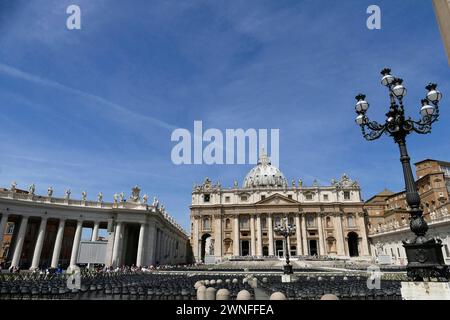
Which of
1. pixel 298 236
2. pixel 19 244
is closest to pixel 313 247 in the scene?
pixel 298 236

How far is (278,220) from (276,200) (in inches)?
216

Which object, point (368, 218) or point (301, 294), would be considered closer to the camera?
point (301, 294)

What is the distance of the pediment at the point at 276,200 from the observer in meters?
74.9

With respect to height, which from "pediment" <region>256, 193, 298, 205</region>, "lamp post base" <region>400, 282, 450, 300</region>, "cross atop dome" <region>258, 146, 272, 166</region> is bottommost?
"lamp post base" <region>400, 282, 450, 300</region>

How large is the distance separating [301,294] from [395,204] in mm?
69337

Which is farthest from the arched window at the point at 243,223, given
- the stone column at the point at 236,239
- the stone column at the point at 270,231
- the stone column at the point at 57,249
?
the stone column at the point at 57,249

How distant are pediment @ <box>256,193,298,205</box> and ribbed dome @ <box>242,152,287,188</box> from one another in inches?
683

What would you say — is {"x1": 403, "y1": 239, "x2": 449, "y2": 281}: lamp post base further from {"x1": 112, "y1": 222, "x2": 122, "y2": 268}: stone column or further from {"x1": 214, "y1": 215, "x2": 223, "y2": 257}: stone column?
{"x1": 214, "y1": 215, "x2": 223, "y2": 257}: stone column

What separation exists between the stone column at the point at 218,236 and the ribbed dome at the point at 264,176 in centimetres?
2314

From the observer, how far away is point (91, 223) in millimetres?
42938

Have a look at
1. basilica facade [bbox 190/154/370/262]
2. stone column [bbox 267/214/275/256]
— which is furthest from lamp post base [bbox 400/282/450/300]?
stone column [bbox 267/214/275/256]

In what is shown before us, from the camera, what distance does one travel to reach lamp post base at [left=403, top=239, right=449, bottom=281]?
7957mm
